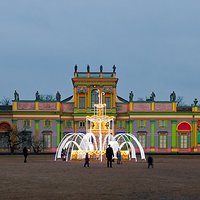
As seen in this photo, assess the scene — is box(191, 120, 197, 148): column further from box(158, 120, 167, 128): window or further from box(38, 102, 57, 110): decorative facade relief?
box(38, 102, 57, 110): decorative facade relief

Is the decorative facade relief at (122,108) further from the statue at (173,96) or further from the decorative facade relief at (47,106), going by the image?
the decorative facade relief at (47,106)

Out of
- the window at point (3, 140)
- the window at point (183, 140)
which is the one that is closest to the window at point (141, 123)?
the window at point (183, 140)

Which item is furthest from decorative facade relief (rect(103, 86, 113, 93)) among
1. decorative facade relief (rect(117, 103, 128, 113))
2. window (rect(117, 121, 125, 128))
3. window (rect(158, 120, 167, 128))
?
window (rect(158, 120, 167, 128))

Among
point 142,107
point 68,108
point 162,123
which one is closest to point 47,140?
point 68,108

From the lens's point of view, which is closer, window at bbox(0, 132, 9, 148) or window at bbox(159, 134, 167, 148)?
window at bbox(0, 132, 9, 148)

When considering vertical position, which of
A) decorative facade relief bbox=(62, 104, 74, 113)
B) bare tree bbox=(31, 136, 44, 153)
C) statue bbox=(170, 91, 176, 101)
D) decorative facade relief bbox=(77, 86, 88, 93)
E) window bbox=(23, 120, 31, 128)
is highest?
decorative facade relief bbox=(77, 86, 88, 93)

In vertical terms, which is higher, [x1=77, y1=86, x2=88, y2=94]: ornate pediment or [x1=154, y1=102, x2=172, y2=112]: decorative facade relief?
[x1=77, y1=86, x2=88, y2=94]: ornate pediment

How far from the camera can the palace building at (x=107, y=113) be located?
82.0 m

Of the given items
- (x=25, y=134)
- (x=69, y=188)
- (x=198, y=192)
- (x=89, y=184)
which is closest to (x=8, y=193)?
(x=69, y=188)

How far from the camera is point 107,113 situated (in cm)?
8200

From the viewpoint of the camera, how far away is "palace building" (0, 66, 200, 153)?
8200cm

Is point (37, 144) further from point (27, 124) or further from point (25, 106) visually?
point (25, 106)

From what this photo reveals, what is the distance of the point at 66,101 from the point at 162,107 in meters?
14.1

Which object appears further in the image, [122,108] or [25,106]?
[122,108]
